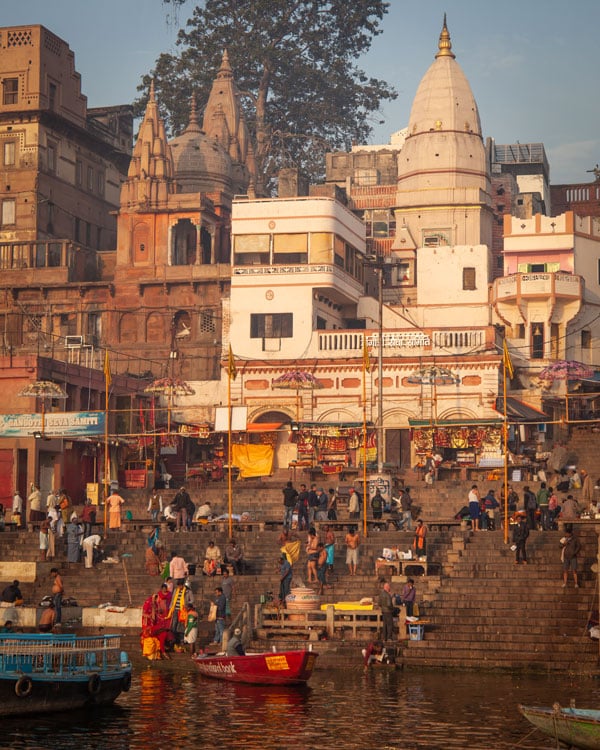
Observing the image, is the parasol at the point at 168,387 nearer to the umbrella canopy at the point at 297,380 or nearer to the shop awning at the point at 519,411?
the umbrella canopy at the point at 297,380

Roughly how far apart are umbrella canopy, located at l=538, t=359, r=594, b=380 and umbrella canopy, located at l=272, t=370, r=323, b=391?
8.21 m

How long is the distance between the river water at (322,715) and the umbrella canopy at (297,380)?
2362 cm

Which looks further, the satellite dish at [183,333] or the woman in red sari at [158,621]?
the satellite dish at [183,333]

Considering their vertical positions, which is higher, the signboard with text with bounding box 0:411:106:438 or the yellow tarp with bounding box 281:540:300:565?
the signboard with text with bounding box 0:411:106:438

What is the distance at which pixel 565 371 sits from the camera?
174 feet

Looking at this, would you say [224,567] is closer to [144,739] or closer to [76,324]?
[144,739]

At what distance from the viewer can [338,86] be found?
9056 cm

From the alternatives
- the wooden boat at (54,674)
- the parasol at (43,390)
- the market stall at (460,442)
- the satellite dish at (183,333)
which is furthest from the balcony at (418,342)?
the wooden boat at (54,674)

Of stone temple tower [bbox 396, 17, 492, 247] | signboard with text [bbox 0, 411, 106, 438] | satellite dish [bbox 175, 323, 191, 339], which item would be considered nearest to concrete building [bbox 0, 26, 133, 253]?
satellite dish [bbox 175, 323, 191, 339]

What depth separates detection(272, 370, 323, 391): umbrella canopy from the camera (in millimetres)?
52122

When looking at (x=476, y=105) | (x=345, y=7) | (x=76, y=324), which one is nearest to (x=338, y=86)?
(x=345, y=7)

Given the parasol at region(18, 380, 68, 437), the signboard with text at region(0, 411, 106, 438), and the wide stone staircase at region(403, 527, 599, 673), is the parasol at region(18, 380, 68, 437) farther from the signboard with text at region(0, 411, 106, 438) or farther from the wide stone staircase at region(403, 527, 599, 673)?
the wide stone staircase at region(403, 527, 599, 673)

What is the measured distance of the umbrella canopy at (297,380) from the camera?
5212cm

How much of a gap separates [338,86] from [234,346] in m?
37.6
